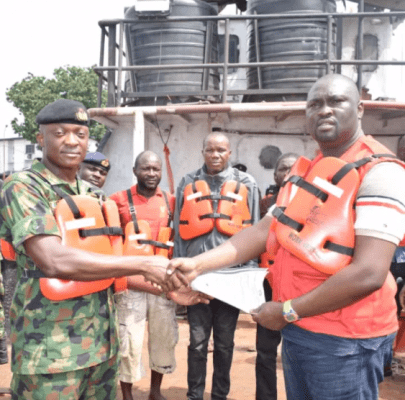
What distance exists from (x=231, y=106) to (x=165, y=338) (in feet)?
14.3

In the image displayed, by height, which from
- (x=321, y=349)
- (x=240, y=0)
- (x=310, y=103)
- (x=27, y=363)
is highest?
(x=240, y=0)

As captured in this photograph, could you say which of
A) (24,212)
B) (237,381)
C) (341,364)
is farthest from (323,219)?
(237,381)

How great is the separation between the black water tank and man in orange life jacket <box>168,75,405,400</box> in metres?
A: 6.91

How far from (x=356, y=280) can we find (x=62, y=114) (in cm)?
168

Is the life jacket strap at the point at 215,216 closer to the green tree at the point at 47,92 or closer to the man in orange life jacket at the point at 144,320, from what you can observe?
the man in orange life jacket at the point at 144,320

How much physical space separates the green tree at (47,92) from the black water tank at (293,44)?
21.9m

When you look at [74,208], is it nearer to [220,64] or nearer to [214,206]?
[214,206]

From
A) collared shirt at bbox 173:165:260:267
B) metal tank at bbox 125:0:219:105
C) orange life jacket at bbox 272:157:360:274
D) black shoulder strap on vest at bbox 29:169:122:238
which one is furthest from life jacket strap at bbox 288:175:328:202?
metal tank at bbox 125:0:219:105

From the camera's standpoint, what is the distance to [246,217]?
4.55 meters

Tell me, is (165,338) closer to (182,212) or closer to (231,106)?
(182,212)

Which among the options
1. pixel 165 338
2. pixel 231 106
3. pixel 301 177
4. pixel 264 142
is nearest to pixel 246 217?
pixel 165 338

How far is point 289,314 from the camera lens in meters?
2.01

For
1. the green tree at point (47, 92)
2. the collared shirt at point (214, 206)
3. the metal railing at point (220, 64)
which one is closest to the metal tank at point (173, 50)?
the metal railing at point (220, 64)

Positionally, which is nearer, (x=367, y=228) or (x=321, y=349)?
(x=367, y=228)
